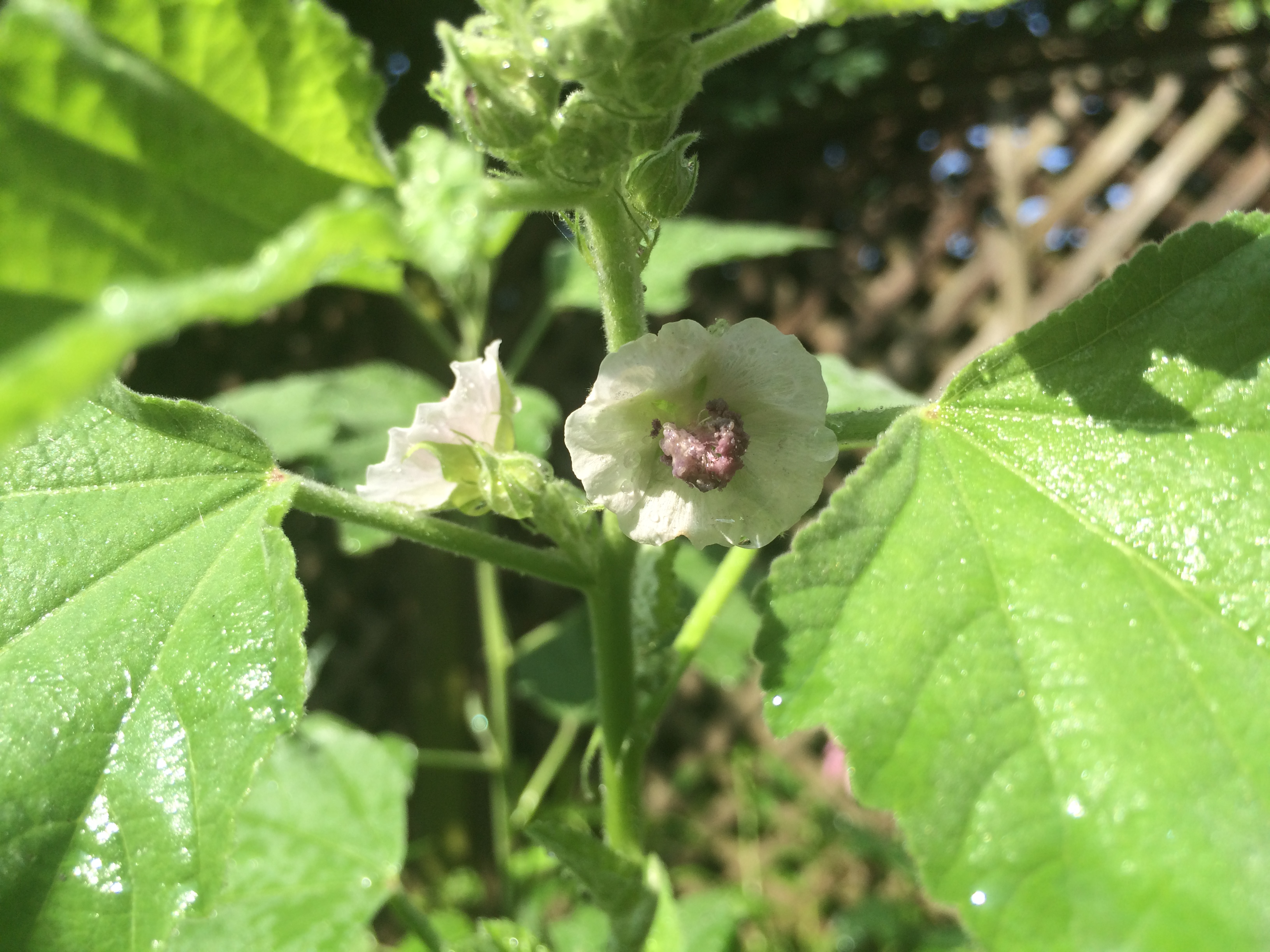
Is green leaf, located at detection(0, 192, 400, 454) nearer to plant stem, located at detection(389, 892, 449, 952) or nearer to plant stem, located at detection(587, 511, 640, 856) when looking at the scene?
plant stem, located at detection(587, 511, 640, 856)

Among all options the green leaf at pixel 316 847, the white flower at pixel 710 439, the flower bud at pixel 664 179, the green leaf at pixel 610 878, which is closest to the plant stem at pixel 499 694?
the green leaf at pixel 316 847

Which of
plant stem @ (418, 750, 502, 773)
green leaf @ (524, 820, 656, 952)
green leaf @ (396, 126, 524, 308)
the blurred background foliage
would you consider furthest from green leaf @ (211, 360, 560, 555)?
green leaf @ (396, 126, 524, 308)

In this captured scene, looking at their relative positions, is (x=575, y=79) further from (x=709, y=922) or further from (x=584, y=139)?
(x=709, y=922)

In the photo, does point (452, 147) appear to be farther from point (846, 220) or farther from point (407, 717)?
point (407, 717)

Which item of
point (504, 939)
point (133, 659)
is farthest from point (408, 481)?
point (504, 939)

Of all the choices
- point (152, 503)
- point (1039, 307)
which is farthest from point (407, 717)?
point (152, 503)
